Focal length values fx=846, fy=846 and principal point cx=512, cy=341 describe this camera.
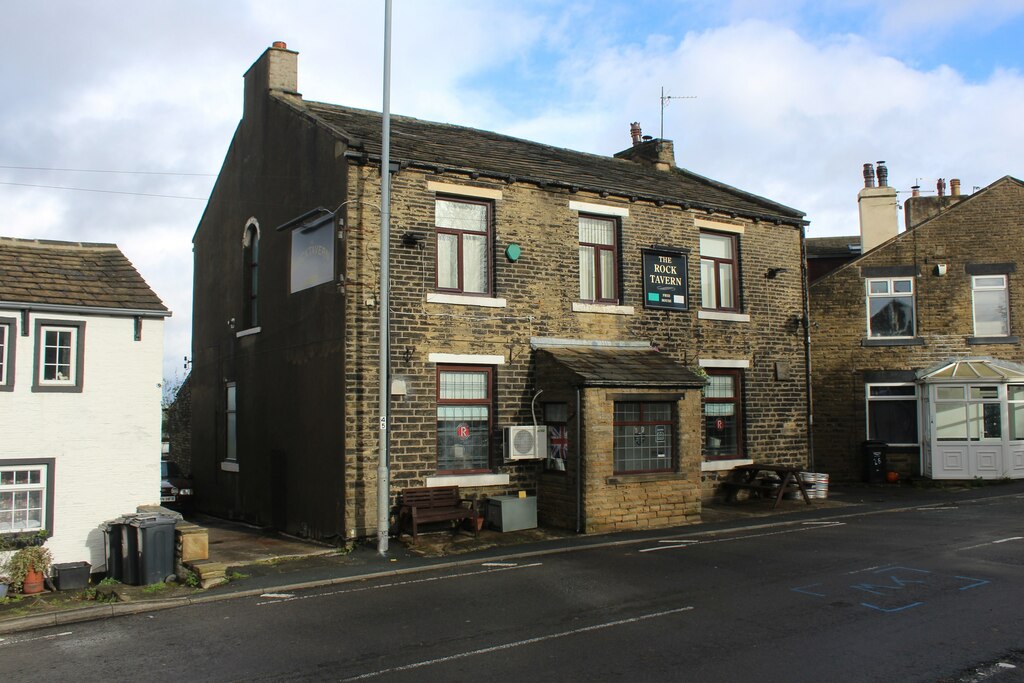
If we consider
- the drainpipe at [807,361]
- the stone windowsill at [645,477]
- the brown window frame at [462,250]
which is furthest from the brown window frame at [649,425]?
the drainpipe at [807,361]

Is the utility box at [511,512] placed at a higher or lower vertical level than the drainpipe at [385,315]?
lower

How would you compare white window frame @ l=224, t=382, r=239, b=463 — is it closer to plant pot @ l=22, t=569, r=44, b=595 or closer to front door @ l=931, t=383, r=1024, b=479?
plant pot @ l=22, t=569, r=44, b=595

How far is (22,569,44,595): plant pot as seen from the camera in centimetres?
1121

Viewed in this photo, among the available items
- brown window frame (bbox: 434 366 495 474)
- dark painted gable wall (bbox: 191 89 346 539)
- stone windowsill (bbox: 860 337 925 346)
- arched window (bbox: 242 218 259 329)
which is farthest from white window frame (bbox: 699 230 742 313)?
arched window (bbox: 242 218 259 329)

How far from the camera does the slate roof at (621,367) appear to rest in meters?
15.3

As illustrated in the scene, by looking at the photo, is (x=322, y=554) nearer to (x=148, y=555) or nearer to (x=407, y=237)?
(x=148, y=555)

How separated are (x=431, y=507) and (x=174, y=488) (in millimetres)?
8389

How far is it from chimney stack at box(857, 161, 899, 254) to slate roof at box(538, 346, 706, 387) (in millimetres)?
12621

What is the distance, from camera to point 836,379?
24219mm

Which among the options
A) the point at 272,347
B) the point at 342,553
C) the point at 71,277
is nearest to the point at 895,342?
the point at 272,347

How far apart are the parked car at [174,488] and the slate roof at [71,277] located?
684 centimetres

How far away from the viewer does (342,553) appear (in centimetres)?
1354

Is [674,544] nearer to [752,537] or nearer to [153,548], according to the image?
[752,537]

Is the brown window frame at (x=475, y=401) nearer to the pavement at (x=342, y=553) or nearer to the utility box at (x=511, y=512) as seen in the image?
the utility box at (x=511, y=512)
